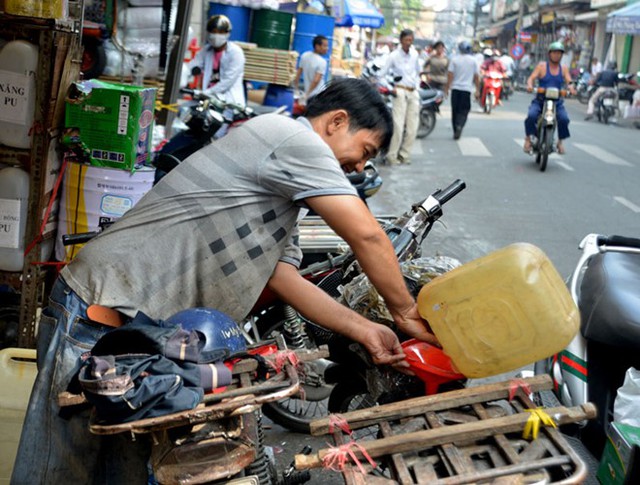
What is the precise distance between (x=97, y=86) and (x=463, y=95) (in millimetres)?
Result: 12506

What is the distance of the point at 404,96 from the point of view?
1309 cm

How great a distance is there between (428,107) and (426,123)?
0.43 meters

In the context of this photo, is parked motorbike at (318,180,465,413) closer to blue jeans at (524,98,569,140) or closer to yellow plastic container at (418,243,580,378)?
yellow plastic container at (418,243,580,378)

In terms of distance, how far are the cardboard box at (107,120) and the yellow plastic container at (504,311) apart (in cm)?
243

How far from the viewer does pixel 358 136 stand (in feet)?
8.81

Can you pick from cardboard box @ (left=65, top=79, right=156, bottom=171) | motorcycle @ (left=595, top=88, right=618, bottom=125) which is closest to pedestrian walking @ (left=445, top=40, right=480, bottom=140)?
motorcycle @ (left=595, top=88, right=618, bottom=125)

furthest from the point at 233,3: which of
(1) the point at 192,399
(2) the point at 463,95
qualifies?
(1) the point at 192,399

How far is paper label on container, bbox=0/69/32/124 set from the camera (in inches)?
163

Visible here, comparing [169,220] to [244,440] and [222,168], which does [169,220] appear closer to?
[222,168]

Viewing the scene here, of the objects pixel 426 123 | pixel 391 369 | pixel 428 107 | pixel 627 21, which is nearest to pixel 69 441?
pixel 391 369

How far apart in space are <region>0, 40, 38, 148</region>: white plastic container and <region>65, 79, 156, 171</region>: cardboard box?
238 mm

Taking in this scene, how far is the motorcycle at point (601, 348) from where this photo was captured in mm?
3031

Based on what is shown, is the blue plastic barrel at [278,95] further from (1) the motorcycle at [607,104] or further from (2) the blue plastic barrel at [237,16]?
(1) the motorcycle at [607,104]

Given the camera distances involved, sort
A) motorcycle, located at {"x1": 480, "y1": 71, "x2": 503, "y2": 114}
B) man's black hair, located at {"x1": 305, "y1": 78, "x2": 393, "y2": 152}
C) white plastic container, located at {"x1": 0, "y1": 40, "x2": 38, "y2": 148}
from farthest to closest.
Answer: motorcycle, located at {"x1": 480, "y1": 71, "x2": 503, "y2": 114} → white plastic container, located at {"x1": 0, "y1": 40, "x2": 38, "y2": 148} → man's black hair, located at {"x1": 305, "y1": 78, "x2": 393, "y2": 152}
